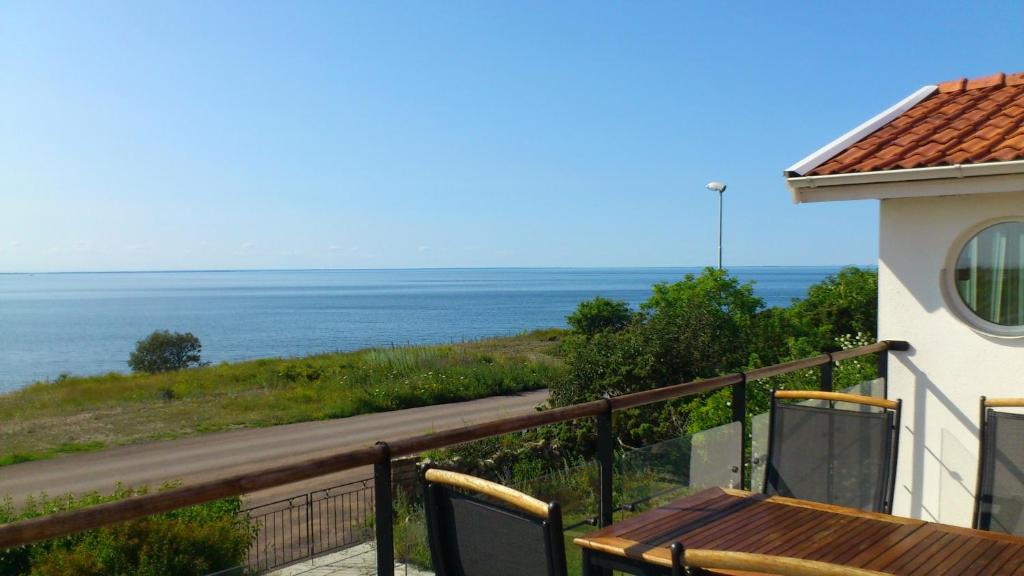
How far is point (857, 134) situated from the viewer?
6.17 metres

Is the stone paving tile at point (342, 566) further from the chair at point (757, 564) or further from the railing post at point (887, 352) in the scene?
the railing post at point (887, 352)

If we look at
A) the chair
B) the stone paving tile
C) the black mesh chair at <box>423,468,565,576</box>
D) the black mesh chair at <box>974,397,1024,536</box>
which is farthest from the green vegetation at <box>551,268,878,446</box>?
the chair

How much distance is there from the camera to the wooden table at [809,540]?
2408mm

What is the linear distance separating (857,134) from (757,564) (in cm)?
521

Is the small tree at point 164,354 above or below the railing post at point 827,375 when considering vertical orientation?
below

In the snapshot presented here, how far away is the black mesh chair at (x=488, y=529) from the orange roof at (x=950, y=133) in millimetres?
4129

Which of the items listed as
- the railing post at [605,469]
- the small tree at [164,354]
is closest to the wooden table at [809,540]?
the railing post at [605,469]

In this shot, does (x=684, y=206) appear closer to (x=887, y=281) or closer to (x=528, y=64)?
(x=528, y=64)

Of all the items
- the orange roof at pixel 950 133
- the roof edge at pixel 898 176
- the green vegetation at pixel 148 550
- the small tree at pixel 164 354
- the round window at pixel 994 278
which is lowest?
the small tree at pixel 164 354

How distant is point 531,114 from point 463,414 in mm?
21720

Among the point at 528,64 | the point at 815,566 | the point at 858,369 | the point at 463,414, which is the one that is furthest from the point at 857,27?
the point at 815,566

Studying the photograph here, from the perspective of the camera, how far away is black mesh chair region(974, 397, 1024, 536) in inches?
127

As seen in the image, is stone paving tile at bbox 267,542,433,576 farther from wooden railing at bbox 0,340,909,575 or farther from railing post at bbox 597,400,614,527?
wooden railing at bbox 0,340,909,575

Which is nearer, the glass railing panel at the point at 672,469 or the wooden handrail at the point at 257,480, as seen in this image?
the wooden handrail at the point at 257,480
